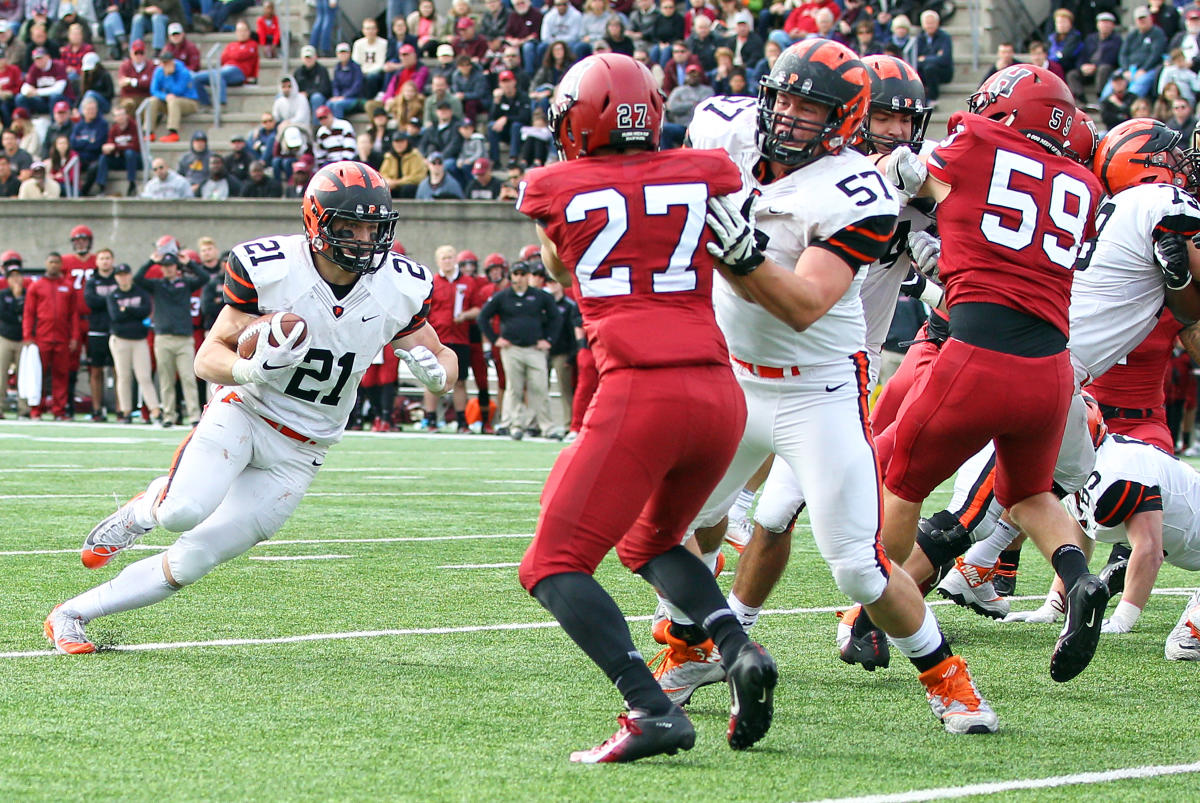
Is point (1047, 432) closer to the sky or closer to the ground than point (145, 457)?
closer to the sky

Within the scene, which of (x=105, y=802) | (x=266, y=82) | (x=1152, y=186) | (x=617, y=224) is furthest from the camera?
→ (x=266, y=82)

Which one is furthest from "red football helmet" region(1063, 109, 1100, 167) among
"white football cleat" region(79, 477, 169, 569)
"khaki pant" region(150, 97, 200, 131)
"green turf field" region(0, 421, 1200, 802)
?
"khaki pant" region(150, 97, 200, 131)

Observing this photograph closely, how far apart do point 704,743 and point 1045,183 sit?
1920 millimetres

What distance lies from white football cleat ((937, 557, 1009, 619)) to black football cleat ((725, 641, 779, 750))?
238 centimetres

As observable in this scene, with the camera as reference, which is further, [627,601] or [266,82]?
[266,82]

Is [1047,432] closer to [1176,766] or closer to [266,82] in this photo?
[1176,766]

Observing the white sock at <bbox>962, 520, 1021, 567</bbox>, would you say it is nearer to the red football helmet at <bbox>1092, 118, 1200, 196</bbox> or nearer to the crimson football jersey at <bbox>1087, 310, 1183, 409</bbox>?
the crimson football jersey at <bbox>1087, 310, 1183, 409</bbox>

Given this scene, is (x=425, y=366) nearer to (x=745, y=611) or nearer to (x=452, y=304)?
(x=745, y=611)

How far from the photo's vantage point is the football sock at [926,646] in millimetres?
4152

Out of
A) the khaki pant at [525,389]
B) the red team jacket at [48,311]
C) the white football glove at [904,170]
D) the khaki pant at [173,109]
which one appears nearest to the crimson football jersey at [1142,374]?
the white football glove at [904,170]

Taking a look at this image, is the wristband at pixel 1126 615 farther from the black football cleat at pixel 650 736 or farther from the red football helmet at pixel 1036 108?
the black football cleat at pixel 650 736

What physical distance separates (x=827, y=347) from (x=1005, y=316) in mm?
731

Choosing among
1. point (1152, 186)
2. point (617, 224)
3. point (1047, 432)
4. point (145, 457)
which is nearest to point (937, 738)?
point (1047, 432)

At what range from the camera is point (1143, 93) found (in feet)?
52.6
